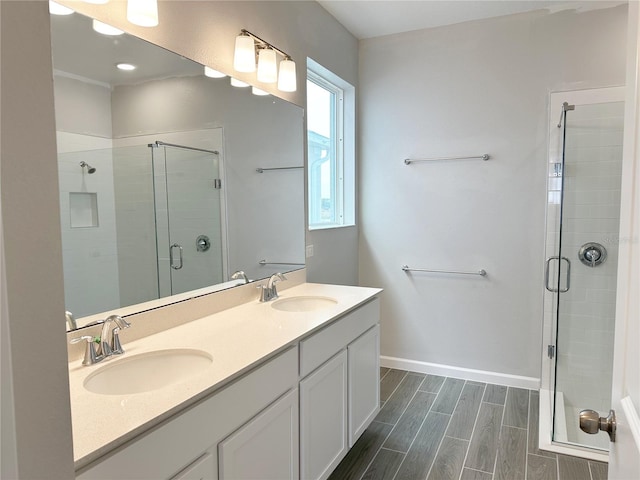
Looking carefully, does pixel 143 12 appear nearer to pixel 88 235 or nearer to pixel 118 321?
pixel 88 235

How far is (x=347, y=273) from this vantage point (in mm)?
3600

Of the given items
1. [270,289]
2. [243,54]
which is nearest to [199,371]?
[270,289]

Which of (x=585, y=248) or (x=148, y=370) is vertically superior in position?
(x=585, y=248)

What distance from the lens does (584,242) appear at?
2.93 meters

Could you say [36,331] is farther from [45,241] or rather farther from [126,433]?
[126,433]

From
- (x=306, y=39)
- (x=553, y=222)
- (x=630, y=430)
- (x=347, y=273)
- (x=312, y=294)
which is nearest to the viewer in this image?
(x=630, y=430)

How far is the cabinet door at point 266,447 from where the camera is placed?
1350 millimetres

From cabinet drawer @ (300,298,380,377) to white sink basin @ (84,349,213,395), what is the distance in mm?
442

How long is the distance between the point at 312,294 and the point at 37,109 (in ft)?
6.89

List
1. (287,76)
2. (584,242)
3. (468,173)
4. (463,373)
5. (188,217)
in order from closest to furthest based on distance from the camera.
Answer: (188,217)
(287,76)
(584,242)
(468,173)
(463,373)

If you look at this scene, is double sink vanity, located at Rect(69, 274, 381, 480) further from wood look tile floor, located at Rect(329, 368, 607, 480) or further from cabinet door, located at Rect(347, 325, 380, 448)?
wood look tile floor, located at Rect(329, 368, 607, 480)

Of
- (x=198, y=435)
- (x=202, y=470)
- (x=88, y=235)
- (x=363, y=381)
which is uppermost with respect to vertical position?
(x=88, y=235)

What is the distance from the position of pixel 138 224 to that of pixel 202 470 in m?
0.92

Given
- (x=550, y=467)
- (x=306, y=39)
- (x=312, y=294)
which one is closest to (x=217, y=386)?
(x=312, y=294)
